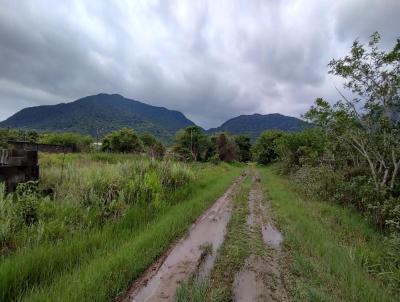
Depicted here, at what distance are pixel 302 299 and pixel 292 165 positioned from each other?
2582cm

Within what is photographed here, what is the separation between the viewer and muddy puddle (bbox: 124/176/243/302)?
3459mm

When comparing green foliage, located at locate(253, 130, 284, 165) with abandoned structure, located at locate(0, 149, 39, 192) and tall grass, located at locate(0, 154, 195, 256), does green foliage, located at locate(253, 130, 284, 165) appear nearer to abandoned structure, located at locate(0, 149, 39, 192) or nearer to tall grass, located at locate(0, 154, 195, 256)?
tall grass, located at locate(0, 154, 195, 256)

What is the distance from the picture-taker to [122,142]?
64.5m

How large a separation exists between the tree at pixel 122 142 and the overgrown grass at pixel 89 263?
5961 centimetres

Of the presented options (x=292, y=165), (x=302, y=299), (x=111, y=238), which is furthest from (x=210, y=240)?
(x=292, y=165)

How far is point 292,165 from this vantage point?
2770cm

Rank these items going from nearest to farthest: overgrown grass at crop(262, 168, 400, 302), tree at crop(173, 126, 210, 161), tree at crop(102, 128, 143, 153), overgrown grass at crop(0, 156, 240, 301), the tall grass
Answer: overgrown grass at crop(0, 156, 240, 301) → overgrown grass at crop(262, 168, 400, 302) → the tall grass → tree at crop(173, 126, 210, 161) → tree at crop(102, 128, 143, 153)

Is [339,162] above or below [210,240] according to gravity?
above

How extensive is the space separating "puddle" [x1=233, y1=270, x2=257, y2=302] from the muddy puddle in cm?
53

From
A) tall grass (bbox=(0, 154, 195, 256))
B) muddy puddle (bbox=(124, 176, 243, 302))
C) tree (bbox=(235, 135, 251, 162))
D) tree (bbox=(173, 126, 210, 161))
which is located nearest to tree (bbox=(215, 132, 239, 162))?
tree (bbox=(173, 126, 210, 161))

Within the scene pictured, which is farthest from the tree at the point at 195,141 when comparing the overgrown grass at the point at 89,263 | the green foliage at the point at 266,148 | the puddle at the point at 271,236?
the overgrown grass at the point at 89,263

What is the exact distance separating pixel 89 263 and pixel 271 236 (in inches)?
170

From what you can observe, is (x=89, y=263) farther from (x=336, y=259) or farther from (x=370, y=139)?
(x=370, y=139)

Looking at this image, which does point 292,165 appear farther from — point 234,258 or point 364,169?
point 234,258
